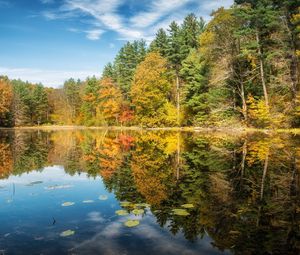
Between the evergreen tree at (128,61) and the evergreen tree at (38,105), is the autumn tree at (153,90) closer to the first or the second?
the evergreen tree at (128,61)

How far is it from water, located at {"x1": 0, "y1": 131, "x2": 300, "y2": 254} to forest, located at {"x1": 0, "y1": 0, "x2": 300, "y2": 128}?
18637 mm

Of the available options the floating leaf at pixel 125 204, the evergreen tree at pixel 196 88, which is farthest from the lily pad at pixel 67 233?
the evergreen tree at pixel 196 88

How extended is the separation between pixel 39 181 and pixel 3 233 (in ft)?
18.1

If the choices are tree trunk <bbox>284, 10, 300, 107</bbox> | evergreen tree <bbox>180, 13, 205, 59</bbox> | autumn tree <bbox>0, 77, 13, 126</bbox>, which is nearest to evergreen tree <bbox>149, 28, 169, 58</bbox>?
evergreen tree <bbox>180, 13, 205, 59</bbox>

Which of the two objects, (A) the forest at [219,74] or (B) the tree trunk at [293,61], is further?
(A) the forest at [219,74]

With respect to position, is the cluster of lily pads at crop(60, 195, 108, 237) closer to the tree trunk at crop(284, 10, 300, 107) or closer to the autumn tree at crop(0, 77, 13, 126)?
the tree trunk at crop(284, 10, 300, 107)

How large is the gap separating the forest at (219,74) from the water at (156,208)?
18637 millimetres

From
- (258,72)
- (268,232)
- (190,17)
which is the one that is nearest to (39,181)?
(268,232)

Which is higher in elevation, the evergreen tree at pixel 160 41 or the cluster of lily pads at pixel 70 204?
the evergreen tree at pixel 160 41

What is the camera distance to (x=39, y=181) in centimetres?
1156

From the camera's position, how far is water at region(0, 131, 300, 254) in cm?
554

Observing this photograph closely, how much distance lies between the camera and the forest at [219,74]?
31.5 metres

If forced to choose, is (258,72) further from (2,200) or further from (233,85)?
(2,200)

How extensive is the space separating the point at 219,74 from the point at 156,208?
3066cm
